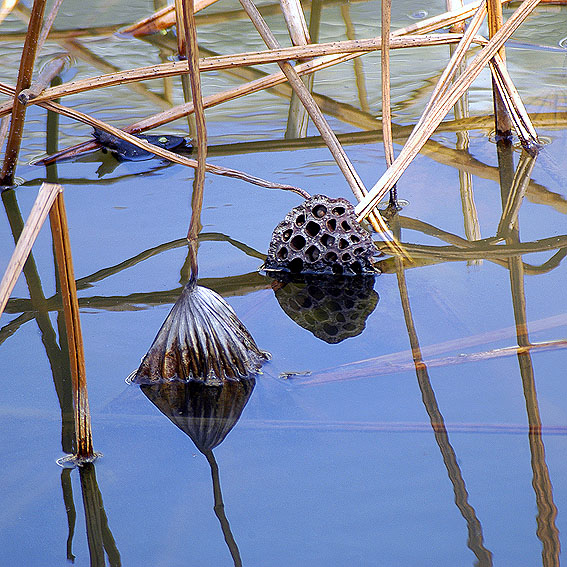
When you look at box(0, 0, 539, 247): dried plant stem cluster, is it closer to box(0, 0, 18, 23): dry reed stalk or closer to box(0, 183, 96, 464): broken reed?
box(0, 183, 96, 464): broken reed

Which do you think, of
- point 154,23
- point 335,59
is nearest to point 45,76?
point 154,23

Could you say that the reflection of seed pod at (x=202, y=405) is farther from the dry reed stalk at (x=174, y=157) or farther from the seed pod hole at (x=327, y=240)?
the dry reed stalk at (x=174, y=157)

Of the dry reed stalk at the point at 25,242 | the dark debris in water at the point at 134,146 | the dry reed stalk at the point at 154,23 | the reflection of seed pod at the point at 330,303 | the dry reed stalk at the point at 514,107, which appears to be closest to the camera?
the dry reed stalk at the point at 25,242

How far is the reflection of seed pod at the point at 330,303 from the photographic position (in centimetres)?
127

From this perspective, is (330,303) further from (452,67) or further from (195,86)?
(452,67)

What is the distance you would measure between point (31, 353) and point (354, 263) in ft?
1.93

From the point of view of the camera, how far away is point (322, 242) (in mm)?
1414

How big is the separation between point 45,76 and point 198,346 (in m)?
1.44

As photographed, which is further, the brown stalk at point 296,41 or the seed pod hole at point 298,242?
the brown stalk at point 296,41

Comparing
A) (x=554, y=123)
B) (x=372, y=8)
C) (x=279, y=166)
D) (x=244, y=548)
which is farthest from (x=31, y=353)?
(x=372, y=8)

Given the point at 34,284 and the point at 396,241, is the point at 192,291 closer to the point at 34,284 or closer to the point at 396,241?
the point at 34,284

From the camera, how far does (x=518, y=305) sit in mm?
1277

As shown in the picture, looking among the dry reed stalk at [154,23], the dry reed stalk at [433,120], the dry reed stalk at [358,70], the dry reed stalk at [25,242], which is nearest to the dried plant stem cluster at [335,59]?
the dry reed stalk at [433,120]

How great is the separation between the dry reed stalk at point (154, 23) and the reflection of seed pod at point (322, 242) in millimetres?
1689
